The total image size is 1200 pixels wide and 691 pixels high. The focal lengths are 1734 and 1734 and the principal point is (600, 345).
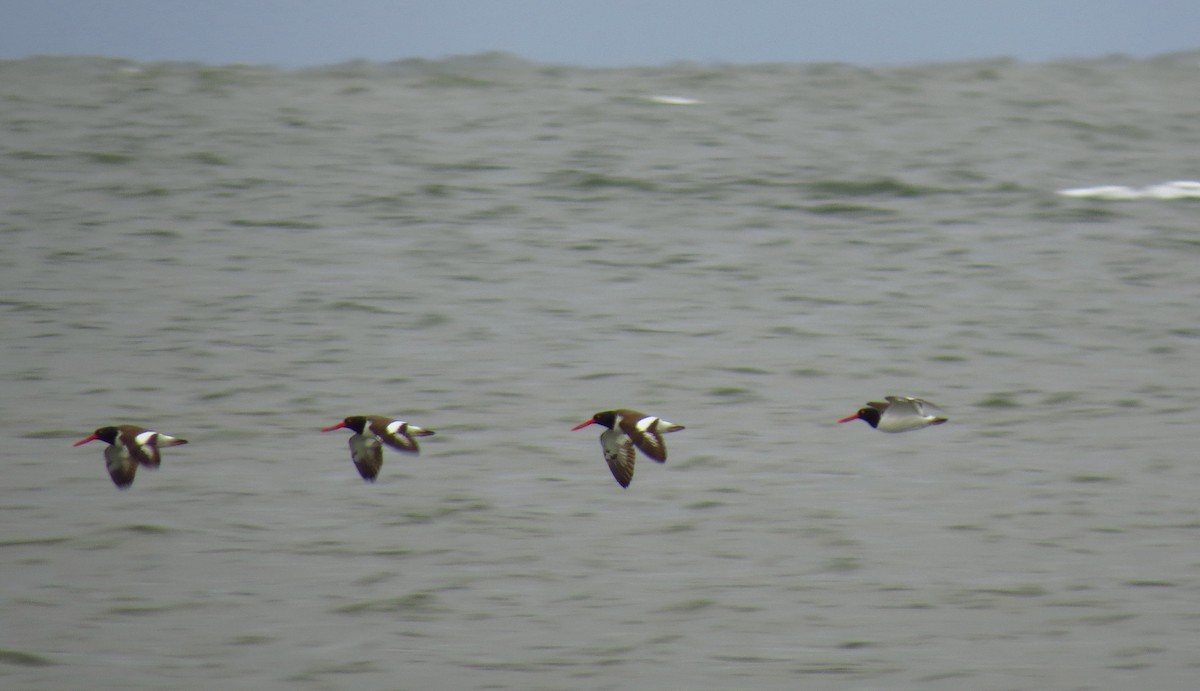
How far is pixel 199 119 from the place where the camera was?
28859 millimetres

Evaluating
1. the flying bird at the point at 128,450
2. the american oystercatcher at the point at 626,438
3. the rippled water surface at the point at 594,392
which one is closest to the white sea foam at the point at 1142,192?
the rippled water surface at the point at 594,392

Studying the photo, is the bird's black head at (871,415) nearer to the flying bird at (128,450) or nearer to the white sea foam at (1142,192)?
the flying bird at (128,450)

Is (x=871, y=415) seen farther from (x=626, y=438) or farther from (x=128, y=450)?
(x=128, y=450)

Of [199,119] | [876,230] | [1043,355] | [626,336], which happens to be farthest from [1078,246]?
[199,119]

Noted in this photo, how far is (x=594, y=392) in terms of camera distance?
1429 cm

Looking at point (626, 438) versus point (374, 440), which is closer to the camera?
point (626, 438)

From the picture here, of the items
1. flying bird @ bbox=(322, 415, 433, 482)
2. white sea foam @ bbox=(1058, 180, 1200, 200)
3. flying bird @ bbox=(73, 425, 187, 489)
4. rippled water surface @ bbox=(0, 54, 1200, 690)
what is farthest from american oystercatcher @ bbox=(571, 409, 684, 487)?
white sea foam @ bbox=(1058, 180, 1200, 200)

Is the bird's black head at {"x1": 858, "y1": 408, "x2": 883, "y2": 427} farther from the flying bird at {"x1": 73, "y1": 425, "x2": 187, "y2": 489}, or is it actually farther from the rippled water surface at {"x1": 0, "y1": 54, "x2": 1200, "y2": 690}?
the flying bird at {"x1": 73, "y1": 425, "x2": 187, "y2": 489}

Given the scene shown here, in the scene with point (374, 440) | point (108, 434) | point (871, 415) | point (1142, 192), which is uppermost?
point (1142, 192)

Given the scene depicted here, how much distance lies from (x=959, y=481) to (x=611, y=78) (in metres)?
22.1

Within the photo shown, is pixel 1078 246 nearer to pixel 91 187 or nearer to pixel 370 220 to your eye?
pixel 370 220

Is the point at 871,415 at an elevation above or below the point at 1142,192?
below

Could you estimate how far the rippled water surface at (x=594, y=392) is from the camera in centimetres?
920

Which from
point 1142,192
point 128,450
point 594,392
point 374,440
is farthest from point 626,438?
point 1142,192
